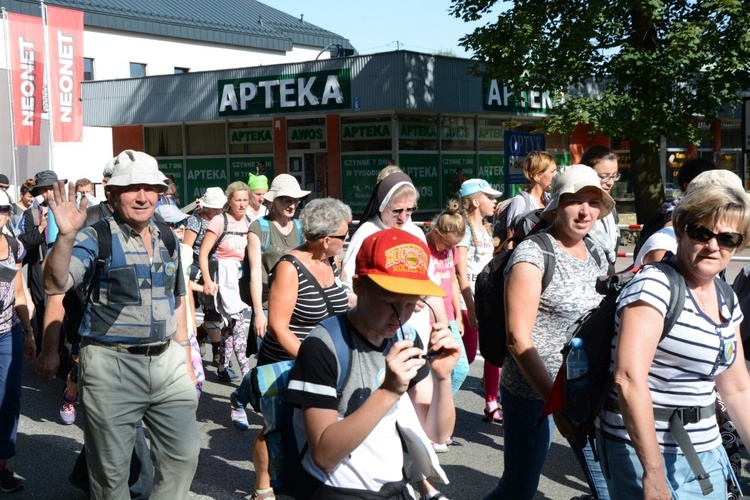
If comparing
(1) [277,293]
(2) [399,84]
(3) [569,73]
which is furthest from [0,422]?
(2) [399,84]

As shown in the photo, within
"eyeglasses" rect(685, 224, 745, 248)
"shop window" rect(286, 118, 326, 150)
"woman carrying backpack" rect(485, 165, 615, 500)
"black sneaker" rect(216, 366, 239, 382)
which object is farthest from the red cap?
"shop window" rect(286, 118, 326, 150)

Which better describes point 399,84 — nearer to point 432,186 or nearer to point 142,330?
point 432,186

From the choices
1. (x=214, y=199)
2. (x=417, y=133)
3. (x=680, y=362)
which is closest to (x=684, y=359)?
(x=680, y=362)

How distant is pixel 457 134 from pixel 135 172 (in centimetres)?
2294

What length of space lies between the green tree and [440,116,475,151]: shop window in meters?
4.84

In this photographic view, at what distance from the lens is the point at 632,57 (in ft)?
62.7

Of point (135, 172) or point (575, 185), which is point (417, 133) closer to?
point (135, 172)

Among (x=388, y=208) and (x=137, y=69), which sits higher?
(x=137, y=69)

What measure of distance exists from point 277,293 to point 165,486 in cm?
108

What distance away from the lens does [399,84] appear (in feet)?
76.4

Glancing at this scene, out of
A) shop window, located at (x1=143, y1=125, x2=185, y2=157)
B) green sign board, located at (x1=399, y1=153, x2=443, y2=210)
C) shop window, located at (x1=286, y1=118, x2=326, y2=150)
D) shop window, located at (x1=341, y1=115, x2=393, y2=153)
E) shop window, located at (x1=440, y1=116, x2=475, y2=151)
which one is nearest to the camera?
shop window, located at (x1=341, y1=115, x2=393, y2=153)

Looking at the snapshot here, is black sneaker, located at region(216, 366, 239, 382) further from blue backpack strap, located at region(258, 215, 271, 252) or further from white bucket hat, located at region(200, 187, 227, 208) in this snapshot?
blue backpack strap, located at region(258, 215, 271, 252)

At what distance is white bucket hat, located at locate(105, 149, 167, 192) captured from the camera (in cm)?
402

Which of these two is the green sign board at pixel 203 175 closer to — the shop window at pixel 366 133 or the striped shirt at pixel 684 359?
the shop window at pixel 366 133
